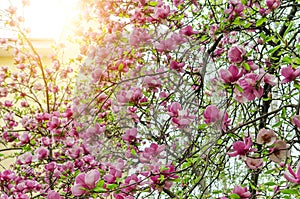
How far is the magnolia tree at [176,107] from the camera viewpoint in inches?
27.9

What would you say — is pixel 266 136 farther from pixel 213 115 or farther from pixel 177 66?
pixel 177 66

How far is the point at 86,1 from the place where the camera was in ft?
6.36

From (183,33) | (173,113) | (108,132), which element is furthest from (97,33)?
(173,113)

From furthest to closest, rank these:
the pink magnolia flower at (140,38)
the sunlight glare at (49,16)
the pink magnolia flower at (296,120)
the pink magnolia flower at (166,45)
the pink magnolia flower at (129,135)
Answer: the sunlight glare at (49,16) < the pink magnolia flower at (140,38) < the pink magnolia flower at (166,45) < the pink magnolia flower at (129,135) < the pink magnolia flower at (296,120)

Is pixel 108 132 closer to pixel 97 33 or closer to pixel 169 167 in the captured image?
pixel 169 167

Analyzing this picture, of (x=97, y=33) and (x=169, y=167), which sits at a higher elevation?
(x=97, y=33)

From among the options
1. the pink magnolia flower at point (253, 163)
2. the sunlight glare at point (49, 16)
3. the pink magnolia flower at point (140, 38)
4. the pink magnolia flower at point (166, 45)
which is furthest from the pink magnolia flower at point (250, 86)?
the sunlight glare at point (49, 16)

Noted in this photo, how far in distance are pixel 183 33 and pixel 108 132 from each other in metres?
Answer: 0.42

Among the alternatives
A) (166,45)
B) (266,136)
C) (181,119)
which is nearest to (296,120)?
(266,136)

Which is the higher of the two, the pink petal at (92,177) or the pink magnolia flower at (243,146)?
the pink magnolia flower at (243,146)

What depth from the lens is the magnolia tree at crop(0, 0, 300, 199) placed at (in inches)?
27.9

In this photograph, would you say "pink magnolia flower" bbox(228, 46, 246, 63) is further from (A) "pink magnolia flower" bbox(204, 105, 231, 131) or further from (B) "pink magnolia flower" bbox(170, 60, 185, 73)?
(B) "pink magnolia flower" bbox(170, 60, 185, 73)

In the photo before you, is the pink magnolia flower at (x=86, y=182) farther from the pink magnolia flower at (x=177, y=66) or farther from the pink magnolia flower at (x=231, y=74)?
the pink magnolia flower at (x=177, y=66)

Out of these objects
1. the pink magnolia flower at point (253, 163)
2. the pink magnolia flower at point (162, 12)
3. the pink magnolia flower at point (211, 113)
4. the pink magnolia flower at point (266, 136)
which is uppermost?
the pink magnolia flower at point (162, 12)
